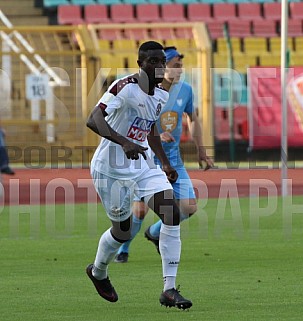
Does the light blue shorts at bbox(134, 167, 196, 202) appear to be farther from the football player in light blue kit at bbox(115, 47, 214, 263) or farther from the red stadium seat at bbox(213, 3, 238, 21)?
the red stadium seat at bbox(213, 3, 238, 21)

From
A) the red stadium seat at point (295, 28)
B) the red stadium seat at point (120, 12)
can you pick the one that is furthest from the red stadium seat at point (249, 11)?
the red stadium seat at point (120, 12)

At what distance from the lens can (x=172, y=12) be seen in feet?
107

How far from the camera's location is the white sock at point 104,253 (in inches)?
330

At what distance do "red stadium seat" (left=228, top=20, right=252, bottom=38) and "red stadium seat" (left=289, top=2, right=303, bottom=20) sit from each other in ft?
5.49

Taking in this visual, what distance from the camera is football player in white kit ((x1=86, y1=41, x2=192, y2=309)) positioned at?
7.96 m

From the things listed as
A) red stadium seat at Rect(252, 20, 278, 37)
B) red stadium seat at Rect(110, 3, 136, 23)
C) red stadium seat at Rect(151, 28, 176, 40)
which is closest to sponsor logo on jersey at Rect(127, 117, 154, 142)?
red stadium seat at Rect(151, 28, 176, 40)

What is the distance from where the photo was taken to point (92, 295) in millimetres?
8781

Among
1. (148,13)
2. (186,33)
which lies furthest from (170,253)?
(148,13)

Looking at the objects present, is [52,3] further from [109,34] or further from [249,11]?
[249,11]

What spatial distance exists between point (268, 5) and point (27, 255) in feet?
73.6

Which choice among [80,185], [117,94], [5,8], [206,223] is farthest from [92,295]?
[5,8]

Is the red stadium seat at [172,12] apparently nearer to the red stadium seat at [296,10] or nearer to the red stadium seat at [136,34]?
the red stadium seat at [136,34]

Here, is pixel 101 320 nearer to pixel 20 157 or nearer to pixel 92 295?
pixel 92 295

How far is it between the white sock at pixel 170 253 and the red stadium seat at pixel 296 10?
81.6 feet
